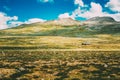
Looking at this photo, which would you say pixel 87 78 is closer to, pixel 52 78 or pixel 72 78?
pixel 72 78

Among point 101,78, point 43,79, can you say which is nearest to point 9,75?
point 43,79

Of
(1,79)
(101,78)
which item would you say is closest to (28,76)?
(1,79)

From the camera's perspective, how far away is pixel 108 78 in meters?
27.9

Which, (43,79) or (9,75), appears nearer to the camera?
(43,79)

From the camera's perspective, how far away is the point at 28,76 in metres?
29.7

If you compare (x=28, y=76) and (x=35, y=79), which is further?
(x=28, y=76)

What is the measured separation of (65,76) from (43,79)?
327 centimetres

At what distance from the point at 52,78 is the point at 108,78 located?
6.49 m

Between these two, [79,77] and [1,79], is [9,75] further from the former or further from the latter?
[79,77]

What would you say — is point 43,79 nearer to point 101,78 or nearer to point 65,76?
point 65,76

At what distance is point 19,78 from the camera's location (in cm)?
2830

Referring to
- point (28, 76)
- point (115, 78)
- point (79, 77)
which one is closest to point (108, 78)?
point (115, 78)

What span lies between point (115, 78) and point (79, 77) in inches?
166

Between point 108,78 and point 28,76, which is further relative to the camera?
point 28,76
